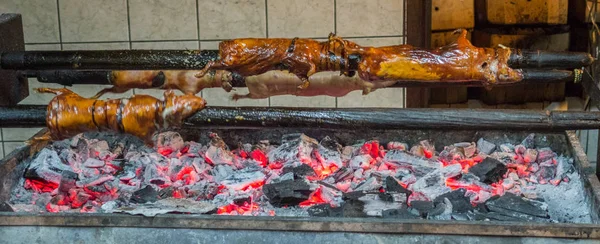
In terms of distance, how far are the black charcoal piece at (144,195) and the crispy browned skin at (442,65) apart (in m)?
1.23

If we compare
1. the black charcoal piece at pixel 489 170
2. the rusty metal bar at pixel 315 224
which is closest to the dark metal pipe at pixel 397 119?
the rusty metal bar at pixel 315 224

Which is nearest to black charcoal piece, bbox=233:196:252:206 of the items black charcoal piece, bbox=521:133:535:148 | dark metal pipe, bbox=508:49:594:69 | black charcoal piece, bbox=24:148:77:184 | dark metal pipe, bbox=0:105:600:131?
dark metal pipe, bbox=0:105:600:131

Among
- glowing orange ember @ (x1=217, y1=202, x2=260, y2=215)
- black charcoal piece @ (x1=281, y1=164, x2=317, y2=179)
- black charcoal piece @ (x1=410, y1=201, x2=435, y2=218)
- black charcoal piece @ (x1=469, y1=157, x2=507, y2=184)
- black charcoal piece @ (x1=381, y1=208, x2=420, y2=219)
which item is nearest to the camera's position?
black charcoal piece @ (x1=381, y1=208, x2=420, y2=219)

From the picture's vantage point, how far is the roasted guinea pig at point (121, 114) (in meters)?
2.63

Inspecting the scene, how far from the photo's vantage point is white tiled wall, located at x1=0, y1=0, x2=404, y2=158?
462cm

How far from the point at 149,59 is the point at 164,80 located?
2.42 feet

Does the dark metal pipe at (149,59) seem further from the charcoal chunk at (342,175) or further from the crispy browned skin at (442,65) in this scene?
the charcoal chunk at (342,175)

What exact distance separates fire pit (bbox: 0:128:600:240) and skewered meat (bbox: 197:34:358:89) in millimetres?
573

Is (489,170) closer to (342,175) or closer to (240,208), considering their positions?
(342,175)

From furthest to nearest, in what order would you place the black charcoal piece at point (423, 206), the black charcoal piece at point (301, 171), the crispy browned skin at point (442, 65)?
the black charcoal piece at point (301, 171)
the black charcoal piece at point (423, 206)
the crispy browned skin at point (442, 65)

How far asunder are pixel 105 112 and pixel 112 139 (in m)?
1.48

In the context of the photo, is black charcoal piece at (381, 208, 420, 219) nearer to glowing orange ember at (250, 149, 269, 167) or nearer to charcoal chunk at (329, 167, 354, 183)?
charcoal chunk at (329, 167, 354, 183)

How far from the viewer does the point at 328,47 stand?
107 inches

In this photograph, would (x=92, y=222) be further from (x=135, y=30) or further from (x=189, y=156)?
(x=135, y=30)
